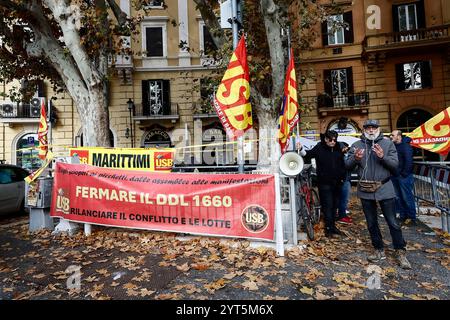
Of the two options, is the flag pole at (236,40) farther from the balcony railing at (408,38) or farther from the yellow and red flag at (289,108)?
the balcony railing at (408,38)

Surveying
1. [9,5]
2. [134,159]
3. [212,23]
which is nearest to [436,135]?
[134,159]

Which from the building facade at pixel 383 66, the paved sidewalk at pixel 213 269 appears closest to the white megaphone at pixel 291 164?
the paved sidewalk at pixel 213 269

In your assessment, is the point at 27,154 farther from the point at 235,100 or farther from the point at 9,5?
the point at 235,100

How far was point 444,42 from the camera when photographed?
17.6 meters

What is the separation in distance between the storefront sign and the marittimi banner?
0.53 meters

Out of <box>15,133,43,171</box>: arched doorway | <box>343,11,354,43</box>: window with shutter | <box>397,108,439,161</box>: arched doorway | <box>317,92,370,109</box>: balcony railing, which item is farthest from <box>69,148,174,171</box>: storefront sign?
<box>343,11,354,43</box>: window with shutter

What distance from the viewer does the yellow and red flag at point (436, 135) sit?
19.9ft

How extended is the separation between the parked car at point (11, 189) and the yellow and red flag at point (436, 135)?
1044cm

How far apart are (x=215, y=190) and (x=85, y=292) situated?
2339mm

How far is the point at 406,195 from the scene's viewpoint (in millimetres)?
6102

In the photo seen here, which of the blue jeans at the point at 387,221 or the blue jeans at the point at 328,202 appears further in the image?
the blue jeans at the point at 328,202

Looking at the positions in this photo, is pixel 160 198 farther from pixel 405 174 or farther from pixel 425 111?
pixel 425 111
